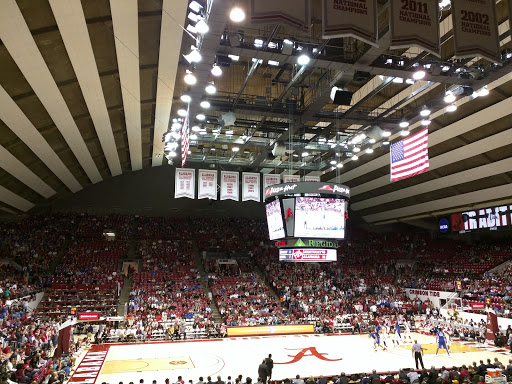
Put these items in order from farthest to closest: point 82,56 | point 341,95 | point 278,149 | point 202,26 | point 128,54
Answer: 1. point 278,149
2. point 341,95
3. point 128,54
4. point 82,56
5. point 202,26

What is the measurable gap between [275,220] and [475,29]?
40.8ft

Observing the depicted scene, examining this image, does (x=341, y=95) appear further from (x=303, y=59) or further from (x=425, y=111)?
(x=425, y=111)

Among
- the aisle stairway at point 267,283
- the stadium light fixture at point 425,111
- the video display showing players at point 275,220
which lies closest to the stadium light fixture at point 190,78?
the video display showing players at point 275,220

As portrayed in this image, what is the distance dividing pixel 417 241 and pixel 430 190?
11.9 meters

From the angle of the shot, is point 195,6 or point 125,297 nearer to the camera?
point 195,6

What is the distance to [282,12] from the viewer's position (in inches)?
288

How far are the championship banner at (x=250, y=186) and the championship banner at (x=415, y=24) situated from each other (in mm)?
16329

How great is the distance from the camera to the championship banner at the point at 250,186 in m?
23.9

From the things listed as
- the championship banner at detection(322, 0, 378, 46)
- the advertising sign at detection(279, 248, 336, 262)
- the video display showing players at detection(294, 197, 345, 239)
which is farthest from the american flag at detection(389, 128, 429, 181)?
the championship banner at detection(322, 0, 378, 46)

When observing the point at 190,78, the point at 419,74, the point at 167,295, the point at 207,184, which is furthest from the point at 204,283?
the point at 419,74

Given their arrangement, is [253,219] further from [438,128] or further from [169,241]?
[438,128]

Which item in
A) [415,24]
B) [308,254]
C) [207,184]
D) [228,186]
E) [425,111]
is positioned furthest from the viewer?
[228,186]

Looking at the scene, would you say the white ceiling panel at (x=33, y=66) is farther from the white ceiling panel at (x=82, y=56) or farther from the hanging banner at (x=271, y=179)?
the hanging banner at (x=271, y=179)

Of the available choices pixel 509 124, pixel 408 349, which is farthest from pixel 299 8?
pixel 509 124
